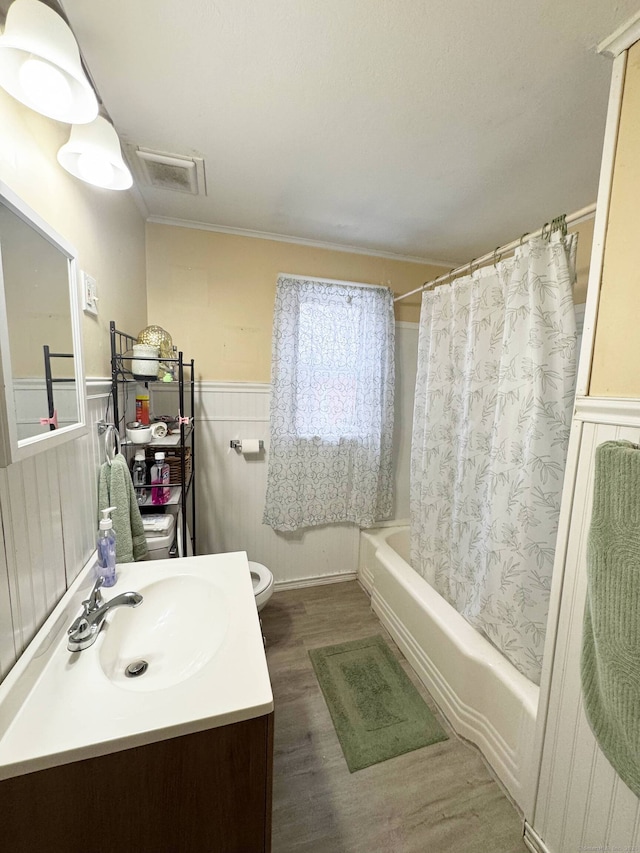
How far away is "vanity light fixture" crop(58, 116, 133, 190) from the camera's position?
888mm

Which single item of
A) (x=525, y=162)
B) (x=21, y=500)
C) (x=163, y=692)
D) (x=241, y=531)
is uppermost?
(x=525, y=162)

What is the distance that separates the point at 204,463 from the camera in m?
2.10

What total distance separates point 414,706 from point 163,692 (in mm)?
1325

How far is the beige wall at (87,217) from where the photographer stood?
0.73m

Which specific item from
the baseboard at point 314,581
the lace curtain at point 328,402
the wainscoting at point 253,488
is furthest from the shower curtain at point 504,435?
the baseboard at point 314,581

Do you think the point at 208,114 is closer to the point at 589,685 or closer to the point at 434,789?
the point at 589,685

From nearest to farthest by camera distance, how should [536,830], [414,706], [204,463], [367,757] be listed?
[536,830], [367,757], [414,706], [204,463]

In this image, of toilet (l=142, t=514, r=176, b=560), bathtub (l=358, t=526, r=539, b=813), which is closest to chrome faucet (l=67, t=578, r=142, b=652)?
toilet (l=142, t=514, r=176, b=560)

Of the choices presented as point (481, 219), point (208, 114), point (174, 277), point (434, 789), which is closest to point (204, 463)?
point (174, 277)

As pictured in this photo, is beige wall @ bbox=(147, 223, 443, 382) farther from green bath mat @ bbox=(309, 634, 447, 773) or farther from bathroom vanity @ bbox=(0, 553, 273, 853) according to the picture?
green bath mat @ bbox=(309, 634, 447, 773)

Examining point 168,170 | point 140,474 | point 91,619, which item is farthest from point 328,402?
point 91,619

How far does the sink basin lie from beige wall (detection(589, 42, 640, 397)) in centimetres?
120

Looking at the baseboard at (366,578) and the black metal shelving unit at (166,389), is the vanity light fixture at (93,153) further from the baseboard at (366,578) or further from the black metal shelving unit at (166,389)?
the baseboard at (366,578)

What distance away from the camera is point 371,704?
1.50 meters
